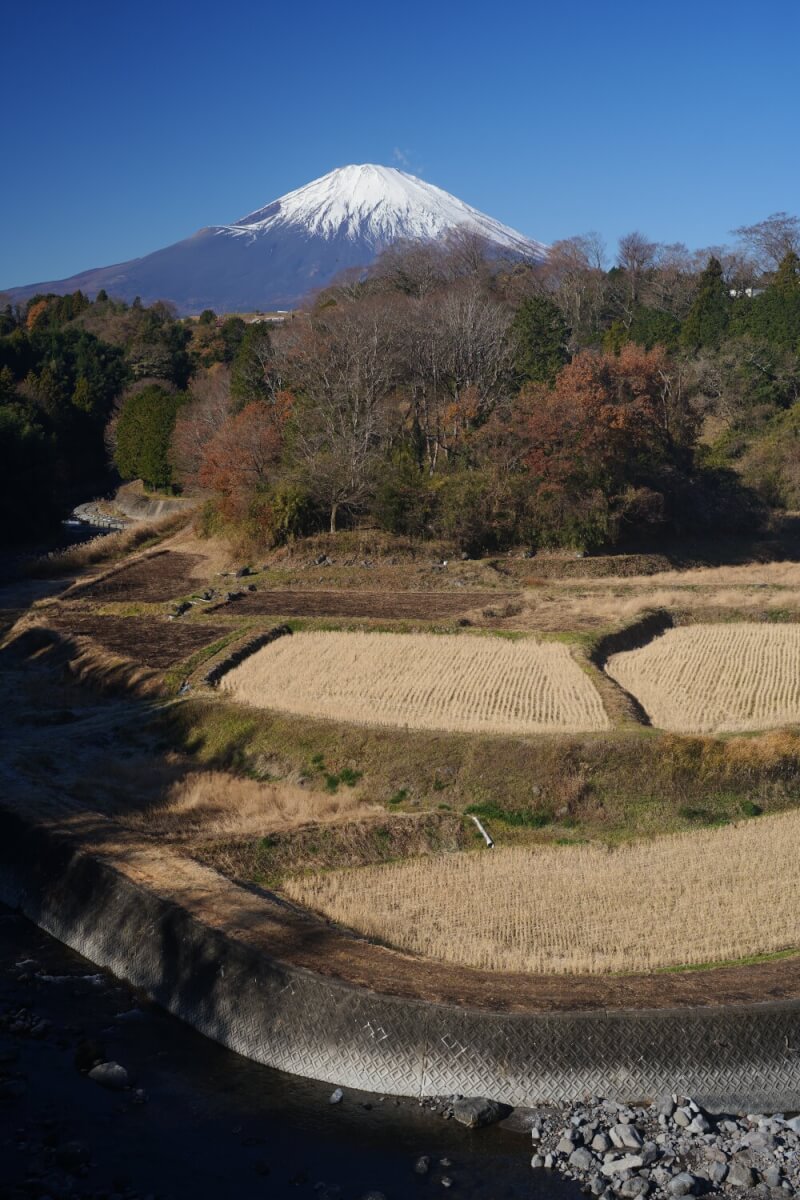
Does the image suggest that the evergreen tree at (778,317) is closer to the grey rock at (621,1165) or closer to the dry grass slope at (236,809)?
the dry grass slope at (236,809)

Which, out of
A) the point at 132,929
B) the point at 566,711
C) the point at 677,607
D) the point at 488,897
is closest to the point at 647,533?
the point at 677,607

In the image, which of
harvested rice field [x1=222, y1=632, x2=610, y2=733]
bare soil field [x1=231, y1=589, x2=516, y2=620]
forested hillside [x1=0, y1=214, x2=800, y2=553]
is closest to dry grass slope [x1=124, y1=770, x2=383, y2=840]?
harvested rice field [x1=222, y1=632, x2=610, y2=733]

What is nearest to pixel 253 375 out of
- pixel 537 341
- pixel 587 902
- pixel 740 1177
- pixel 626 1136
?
pixel 537 341

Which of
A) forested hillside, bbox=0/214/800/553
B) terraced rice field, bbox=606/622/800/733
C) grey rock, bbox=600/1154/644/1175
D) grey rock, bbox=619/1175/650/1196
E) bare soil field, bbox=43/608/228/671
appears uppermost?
forested hillside, bbox=0/214/800/553

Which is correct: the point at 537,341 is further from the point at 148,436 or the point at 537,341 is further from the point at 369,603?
the point at 148,436

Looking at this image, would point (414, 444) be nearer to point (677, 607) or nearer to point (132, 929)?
point (677, 607)

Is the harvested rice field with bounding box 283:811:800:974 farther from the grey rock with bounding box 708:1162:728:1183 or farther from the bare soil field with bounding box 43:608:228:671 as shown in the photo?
the bare soil field with bounding box 43:608:228:671
